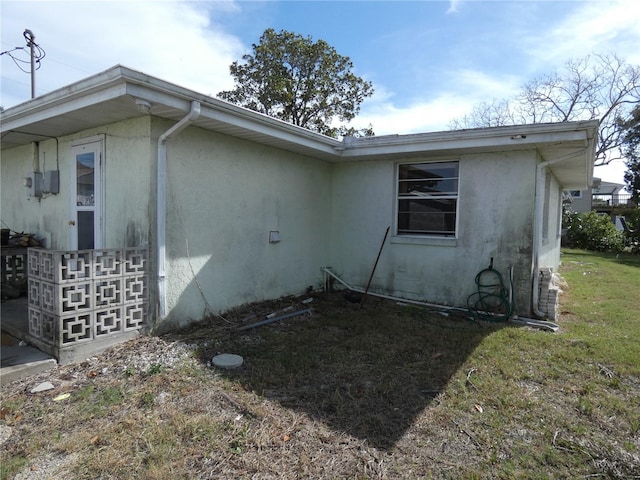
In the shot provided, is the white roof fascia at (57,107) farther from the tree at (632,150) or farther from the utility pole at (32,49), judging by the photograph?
the tree at (632,150)

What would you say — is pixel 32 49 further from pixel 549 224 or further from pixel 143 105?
pixel 549 224

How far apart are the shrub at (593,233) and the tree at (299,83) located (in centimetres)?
1182

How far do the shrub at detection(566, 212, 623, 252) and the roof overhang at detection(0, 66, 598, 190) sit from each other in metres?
13.8

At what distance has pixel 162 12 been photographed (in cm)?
615

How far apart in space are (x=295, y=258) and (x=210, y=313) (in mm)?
2078

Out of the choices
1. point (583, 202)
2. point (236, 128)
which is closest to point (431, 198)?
point (236, 128)

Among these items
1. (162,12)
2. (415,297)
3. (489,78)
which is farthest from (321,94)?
(415,297)

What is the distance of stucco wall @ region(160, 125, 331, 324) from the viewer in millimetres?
4840

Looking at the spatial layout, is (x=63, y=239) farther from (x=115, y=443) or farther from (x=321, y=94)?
(x=321, y=94)

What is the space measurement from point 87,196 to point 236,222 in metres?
2.16

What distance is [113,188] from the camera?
15.9ft

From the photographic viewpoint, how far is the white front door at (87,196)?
508 centimetres

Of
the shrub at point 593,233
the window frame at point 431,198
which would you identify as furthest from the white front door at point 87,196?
the shrub at point 593,233

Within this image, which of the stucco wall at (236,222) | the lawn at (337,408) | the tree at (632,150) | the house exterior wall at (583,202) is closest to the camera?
the lawn at (337,408)
